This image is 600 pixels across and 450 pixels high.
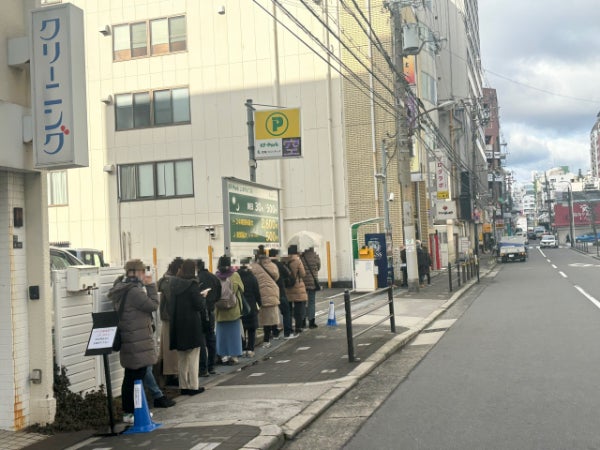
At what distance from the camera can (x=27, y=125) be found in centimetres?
649

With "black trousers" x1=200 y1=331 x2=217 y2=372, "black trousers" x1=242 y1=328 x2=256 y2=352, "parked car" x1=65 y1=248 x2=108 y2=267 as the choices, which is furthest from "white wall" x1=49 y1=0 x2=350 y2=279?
"black trousers" x1=200 y1=331 x2=217 y2=372

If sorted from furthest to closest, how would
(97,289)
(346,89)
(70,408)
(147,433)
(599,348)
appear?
(346,89) < (599,348) < (97,289) < (70,408) < (147,433)

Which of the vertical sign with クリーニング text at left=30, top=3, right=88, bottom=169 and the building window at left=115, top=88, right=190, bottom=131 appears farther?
the building window at left=115, top=88, right=190, bottom=131

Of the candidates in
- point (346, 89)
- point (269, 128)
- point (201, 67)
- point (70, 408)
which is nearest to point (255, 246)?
point (269, 128)

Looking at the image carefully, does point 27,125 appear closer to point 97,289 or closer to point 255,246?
point 97,289

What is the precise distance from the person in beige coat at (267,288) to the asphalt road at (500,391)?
8.96 ft

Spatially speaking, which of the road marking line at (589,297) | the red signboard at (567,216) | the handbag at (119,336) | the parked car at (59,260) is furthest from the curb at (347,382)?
the red signboard at (567,216)

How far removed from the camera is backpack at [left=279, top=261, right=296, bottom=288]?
41.3 ft

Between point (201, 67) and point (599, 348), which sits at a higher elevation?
point (201, 67)

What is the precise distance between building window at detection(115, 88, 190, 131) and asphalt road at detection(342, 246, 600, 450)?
1830cm

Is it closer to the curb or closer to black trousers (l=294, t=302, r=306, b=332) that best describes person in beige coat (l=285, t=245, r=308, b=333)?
black trousers (l=294, t=302, r=306, b=332)

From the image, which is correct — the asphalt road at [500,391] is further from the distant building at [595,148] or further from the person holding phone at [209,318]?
the distant building at [595,148]

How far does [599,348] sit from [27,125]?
8834 millimetres

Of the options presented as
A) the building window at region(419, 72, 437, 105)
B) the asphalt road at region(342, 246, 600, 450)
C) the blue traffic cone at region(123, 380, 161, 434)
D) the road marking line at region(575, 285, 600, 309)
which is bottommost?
the road marking line at region(575, 285, 600, 309)
